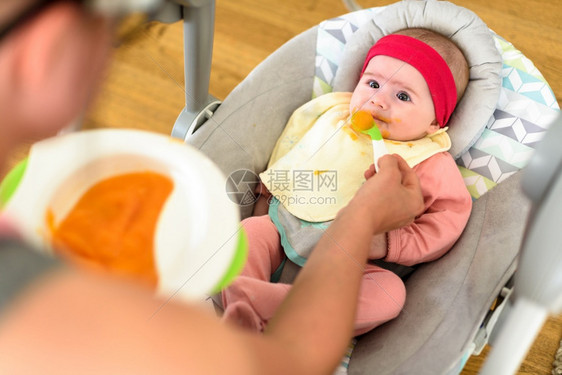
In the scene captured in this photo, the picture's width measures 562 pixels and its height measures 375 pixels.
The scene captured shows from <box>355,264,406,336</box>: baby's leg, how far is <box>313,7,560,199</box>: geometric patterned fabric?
220 millimetres

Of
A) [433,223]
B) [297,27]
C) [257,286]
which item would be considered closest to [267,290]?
[257,286]

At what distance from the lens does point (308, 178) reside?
2.28 feet

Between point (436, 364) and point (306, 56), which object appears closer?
point (436, 364)

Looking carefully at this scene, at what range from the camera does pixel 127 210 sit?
33 cm

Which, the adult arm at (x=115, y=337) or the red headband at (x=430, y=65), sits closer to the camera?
the adult arm at (x=115, y=337)

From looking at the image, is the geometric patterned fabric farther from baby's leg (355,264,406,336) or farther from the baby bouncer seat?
baby's leg (355,264,406,336)

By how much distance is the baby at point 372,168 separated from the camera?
695 mm

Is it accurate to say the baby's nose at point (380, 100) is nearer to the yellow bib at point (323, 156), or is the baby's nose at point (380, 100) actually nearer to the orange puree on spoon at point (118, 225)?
the yellow bib at point (323, 156)

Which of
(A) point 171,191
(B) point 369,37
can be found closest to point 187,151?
(A) point 171,191

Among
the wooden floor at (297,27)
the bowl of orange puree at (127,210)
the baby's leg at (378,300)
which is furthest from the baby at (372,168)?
the wooden floor at (297,27)

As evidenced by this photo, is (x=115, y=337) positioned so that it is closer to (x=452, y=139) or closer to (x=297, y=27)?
(x=452, y=139)

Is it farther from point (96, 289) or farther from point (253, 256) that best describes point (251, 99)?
point (96, 289)

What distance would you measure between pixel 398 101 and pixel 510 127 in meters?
0.19

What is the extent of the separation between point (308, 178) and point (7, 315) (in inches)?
20.3
